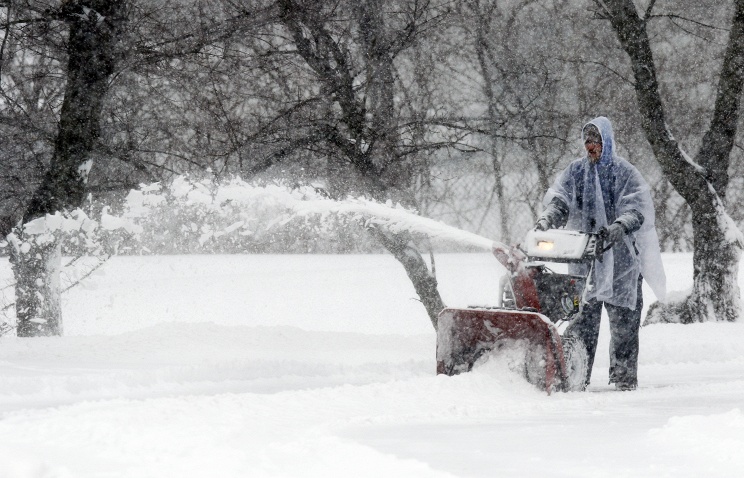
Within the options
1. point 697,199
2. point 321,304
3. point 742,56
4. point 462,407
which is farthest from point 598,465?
point 321,304

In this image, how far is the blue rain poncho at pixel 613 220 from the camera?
5.95m

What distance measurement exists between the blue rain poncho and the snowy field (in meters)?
0.68

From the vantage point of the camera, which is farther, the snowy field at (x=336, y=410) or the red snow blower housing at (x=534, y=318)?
the red snow blower housing at (x=534, y=318)

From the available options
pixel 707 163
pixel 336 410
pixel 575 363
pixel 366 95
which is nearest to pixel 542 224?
pixel 575 363

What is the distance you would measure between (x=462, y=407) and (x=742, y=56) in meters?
7.97

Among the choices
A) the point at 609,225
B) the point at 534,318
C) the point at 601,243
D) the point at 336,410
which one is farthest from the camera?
the point at 609,225

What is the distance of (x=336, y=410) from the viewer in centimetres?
464

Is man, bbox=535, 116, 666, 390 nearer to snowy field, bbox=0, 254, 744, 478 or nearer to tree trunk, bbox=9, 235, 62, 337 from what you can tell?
snowy field, bbox=0, 254, 744, 478

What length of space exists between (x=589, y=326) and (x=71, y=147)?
5.90 meters

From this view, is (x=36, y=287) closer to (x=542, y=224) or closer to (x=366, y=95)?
(x=366, y=95)

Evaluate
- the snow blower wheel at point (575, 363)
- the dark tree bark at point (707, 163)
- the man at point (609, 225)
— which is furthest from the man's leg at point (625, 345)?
the dark tree bark at point (707, 163)

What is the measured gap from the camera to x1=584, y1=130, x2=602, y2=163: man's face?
5.98 metres

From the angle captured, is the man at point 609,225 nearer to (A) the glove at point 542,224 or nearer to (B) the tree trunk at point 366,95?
(A) the glove at point 542,224

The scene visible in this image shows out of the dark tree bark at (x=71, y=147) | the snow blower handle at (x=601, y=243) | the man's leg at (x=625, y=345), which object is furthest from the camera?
the dark tree bark at (x=71, y=147)
